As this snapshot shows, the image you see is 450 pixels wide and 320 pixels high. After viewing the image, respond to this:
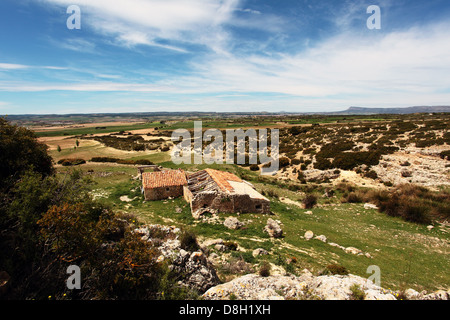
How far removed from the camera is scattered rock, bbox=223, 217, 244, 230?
1369 cm

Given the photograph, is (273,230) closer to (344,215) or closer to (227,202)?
(227,202)

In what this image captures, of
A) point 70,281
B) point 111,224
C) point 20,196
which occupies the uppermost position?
point 20,196

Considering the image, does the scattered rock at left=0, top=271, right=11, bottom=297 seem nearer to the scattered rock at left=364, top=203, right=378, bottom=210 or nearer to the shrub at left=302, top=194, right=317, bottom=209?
the shrub at left=302, top=194, right=317, bottom=209

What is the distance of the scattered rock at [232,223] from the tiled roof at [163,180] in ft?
23.2

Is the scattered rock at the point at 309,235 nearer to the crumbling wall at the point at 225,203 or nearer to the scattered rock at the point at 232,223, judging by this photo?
the crumbling wall at the point at 225,203

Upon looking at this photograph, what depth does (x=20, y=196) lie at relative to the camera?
7.50 m

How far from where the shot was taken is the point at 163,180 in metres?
19.5

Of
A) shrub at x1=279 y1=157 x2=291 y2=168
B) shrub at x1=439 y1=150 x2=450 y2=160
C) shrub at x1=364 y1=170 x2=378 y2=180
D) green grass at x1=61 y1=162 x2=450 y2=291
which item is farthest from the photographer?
shrub at x1=279 y1=157 x2=291 y2=168

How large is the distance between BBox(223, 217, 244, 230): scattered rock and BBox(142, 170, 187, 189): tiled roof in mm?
7059

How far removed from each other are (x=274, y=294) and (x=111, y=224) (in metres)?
6.19
